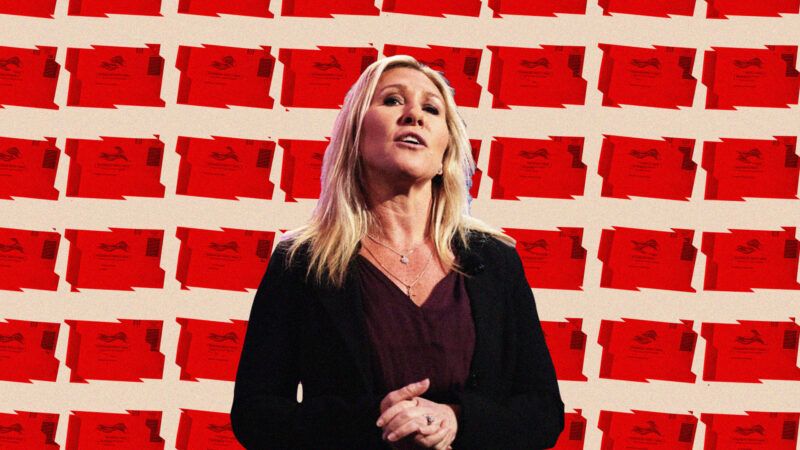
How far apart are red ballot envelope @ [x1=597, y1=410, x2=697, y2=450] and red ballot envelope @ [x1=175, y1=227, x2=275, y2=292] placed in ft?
4.44

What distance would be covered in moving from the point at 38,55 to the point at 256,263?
3.97ft

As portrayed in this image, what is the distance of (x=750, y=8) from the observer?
332cm

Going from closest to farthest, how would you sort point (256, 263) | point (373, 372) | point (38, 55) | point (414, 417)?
point (414, 417) → point (373, 372) → point (256, 263) → point (38, 55)

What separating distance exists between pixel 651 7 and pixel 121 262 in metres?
2.18

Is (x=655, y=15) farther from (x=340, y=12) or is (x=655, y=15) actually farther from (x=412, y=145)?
(x=412, y=145)

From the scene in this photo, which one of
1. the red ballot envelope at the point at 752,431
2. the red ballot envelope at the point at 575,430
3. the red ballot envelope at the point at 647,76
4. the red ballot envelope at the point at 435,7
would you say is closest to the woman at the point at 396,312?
the red ballot envelope at the point at 575,430

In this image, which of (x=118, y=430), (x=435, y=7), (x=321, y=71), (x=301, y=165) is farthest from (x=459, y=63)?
(x=118, y=430)

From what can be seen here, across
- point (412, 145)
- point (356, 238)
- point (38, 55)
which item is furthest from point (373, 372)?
point (38, 55)

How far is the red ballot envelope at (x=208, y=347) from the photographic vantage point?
3.17 metres

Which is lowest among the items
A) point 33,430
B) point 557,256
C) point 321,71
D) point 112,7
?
point 33,430

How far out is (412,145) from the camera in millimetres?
1670

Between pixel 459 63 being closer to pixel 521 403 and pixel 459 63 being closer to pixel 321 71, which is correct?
pixel 321 71

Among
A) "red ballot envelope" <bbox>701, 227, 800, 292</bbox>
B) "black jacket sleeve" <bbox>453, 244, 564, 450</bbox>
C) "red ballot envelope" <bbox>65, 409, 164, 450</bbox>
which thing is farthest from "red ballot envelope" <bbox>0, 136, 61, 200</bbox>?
"red ballot envelope" <bbox>701, 227, 800, 292</bbox>

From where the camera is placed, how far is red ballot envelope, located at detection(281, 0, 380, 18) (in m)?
3.21
